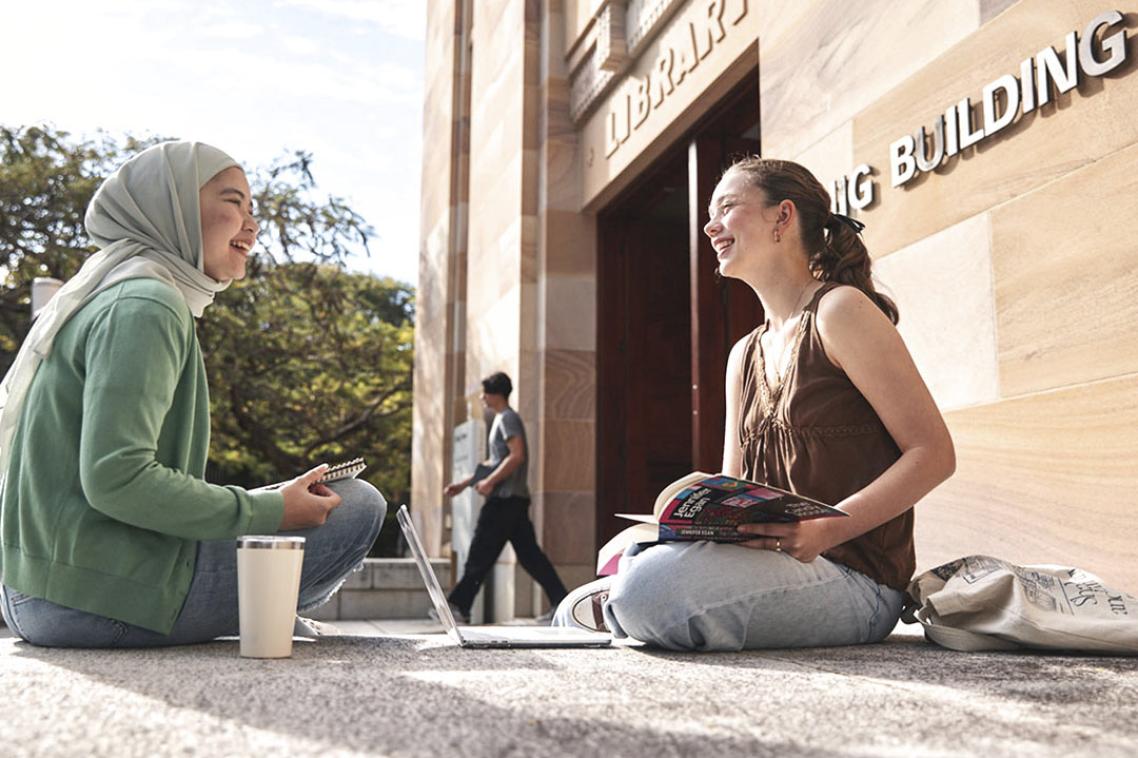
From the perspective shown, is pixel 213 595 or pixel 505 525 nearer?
Answer: pixel 213 595

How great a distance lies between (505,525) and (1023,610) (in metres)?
5.52

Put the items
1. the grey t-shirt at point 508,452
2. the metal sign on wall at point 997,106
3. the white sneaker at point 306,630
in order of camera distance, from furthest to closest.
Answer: the grey t-shirt at point 508,452 → the metal sign on wall at point 997,106 → the white sneaker at point 306,630

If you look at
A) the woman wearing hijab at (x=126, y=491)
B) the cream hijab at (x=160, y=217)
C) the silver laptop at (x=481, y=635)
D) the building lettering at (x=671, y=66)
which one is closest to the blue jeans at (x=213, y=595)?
the woman wearing hijab at (x=126, y=491)

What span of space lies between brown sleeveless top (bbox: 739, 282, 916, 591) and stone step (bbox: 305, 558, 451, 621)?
24.0 ft

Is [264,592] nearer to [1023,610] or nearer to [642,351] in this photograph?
[1023,610]

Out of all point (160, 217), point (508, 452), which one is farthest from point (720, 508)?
point (508, 452)

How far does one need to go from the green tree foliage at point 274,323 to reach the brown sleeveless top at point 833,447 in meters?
12.6

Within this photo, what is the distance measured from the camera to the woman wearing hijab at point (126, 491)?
7.50 feet

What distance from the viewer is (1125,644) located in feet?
7.96

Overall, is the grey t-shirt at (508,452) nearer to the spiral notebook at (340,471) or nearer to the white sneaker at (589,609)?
the white sneaker at (589,609)

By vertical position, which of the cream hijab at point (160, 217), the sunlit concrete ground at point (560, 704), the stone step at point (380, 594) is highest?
the cream hijab at point (160, 217)

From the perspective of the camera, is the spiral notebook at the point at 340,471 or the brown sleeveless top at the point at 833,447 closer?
the spiral notebook at the point at 340,471

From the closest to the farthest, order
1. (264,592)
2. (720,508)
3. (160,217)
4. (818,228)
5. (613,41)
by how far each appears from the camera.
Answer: (264,592) < (720,508) < (160,217) < (818,228) < (613,41)

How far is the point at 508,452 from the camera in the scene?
7.79m
